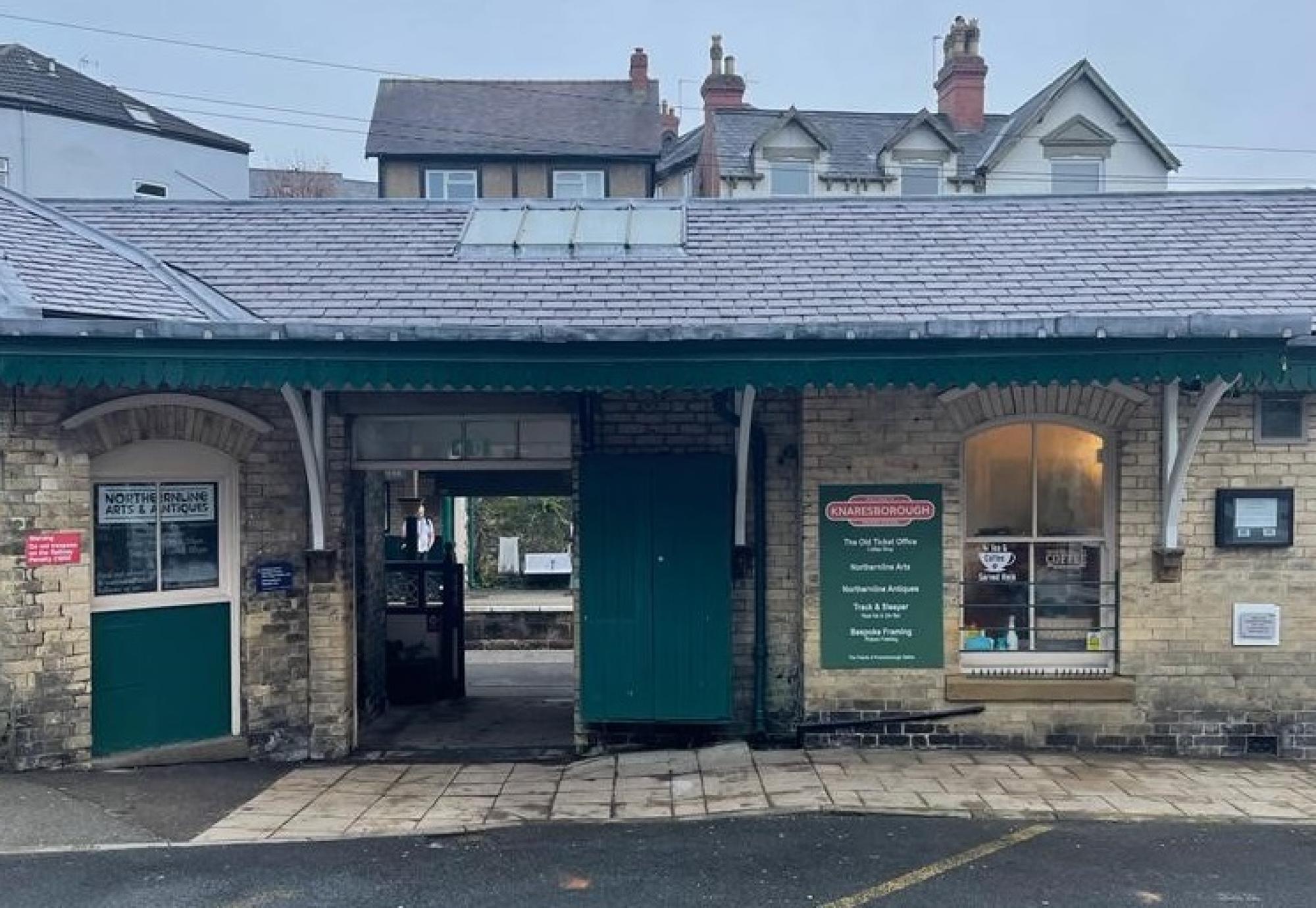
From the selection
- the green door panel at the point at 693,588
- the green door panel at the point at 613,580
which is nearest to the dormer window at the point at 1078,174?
the green door panel at the point at 693,588

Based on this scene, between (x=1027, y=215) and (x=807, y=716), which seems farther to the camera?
(x=1027, y=215)

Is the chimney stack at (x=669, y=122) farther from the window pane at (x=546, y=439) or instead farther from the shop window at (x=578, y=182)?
the window pane at (x=546, y=439)

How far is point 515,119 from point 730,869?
28.1m

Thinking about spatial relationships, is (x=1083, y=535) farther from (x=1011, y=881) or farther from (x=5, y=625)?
(x=5, y=625)

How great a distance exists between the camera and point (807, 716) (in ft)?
28.3

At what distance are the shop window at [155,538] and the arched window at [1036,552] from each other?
632 centimetres

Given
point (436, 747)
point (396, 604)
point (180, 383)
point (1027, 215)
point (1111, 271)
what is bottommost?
point (436, 747)

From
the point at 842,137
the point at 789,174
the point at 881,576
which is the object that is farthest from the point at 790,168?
the point at 881,576

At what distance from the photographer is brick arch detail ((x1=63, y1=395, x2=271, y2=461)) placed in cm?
801

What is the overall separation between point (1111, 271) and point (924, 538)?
3086 millimetres

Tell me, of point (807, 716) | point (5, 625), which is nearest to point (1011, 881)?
point (807, 716)

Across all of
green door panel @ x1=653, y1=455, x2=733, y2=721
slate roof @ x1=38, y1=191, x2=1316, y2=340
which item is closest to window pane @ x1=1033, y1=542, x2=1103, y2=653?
slate roof @ x1=38, y1=191, x2=1316, y2=340

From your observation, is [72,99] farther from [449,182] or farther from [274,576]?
[274,576]

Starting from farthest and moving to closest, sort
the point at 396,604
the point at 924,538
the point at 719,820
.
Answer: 1. the point at 396,604
2. the point at 924,538
3. the point at 719,820
